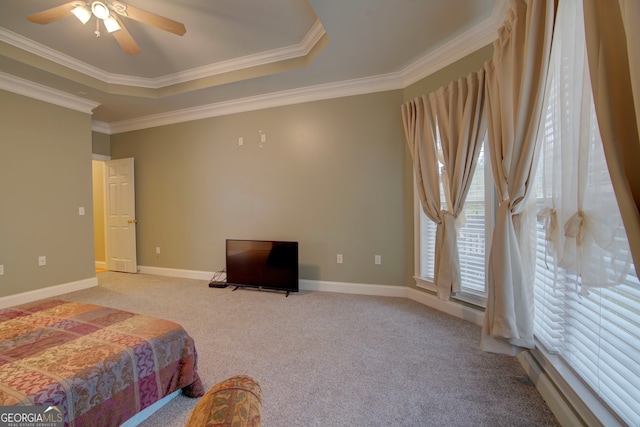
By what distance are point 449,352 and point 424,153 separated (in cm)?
190

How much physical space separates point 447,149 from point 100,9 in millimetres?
3088

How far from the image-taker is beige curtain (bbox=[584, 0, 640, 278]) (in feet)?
2.56

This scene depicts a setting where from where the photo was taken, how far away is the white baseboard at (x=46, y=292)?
121 inches

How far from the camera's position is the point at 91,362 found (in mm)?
1161

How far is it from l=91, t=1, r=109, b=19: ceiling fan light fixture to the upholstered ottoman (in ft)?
8.87

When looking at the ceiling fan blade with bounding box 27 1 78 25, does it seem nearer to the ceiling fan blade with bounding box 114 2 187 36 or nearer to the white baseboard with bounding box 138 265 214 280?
the ceiling fan blade with bounding box 114 2 187 36

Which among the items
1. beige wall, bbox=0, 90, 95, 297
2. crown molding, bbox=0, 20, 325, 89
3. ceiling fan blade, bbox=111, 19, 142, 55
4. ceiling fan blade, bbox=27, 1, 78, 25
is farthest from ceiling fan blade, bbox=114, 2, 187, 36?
beige wall, bbox=0, 90, 95, 297

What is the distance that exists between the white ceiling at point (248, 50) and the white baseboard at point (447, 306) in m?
2.52

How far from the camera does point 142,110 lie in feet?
13.5

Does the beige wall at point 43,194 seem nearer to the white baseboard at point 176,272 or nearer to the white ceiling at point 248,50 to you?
the white ceiling at point 248,50

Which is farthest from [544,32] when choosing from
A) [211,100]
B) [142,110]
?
[142,110]

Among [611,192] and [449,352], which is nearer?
[611,192]

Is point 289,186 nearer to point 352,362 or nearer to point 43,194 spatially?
point 352,362

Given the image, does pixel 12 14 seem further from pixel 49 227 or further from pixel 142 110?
pixel 49 227
